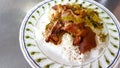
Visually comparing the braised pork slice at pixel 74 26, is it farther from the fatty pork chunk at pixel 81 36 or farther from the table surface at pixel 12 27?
the table surface at pixel 12 27

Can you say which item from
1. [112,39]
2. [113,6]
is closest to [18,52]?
[112,39]

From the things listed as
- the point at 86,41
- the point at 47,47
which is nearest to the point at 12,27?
the point at 47,47

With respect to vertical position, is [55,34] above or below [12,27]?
below

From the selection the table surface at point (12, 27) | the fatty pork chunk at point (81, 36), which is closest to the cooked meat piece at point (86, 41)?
the fatty pork chunk at point (81, 36)

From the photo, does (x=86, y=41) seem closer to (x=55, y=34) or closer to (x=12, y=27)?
(x=55, y=34)

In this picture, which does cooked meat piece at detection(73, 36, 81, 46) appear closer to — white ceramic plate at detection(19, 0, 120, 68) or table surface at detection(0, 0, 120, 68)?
white ceramic plate at detection(19, 0, 120, 68)

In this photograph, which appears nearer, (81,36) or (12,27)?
(81,36)

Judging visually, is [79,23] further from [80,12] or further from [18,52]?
[18,52]
